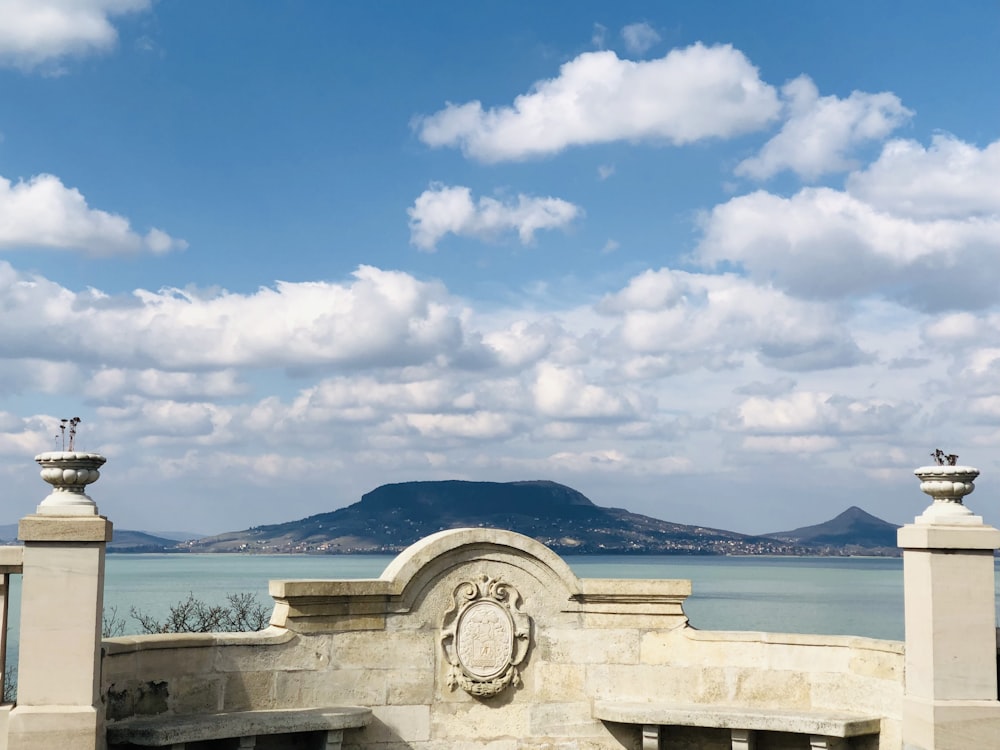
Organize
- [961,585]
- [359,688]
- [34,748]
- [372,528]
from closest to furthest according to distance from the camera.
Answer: [34,748] → [961,585] → [359,688] → [372,528]

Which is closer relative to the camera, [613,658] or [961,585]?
[961,585]

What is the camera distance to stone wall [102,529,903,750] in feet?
29.6

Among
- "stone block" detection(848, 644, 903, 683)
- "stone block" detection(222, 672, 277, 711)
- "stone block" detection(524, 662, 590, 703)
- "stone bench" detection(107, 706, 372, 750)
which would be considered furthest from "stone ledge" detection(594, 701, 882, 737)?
"stone block" detection(222, 672, 277, 711)

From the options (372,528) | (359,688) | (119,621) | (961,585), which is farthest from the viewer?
(372,528)

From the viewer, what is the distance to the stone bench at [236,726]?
26.2 feet

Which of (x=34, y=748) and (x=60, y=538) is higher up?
(x=60, y=538)

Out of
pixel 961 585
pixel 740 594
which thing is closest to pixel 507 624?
pixel 961 585

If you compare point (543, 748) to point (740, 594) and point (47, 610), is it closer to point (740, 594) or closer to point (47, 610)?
point (47, 610)

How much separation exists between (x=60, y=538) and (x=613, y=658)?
4.54 meters

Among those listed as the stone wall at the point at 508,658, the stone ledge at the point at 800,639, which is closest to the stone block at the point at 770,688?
the stone wall at the point at 508,658

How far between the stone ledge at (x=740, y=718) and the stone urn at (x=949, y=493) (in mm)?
1621

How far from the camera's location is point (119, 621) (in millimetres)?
46438

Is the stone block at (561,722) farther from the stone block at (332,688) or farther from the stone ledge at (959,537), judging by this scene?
the stone ledge at (959,537)

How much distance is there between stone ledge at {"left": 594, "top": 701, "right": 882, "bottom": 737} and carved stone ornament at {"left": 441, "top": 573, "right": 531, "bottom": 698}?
2.71ft
